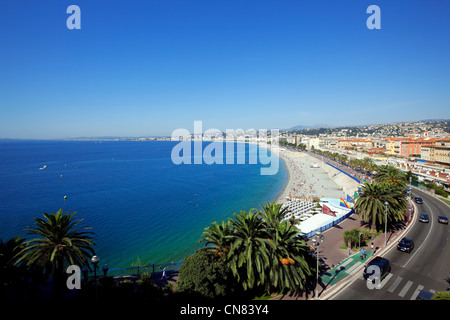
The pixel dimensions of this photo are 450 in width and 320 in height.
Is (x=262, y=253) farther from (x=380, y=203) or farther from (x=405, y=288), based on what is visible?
(x=380, y=203)

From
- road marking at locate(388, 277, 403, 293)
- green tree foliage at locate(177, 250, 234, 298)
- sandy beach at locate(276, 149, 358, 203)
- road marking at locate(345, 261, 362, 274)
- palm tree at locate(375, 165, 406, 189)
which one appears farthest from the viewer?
sandy beach at locate(276, 149, 358, 203)

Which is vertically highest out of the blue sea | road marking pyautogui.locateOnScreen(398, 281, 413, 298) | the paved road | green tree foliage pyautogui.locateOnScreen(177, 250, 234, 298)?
green tree foliage pyautogui.locateOnScreen(177, 250, 234, 298)

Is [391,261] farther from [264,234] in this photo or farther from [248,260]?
[248,260]

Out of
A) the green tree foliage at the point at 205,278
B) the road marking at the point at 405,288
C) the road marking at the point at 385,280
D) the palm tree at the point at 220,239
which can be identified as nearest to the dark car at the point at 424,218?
the road marking at the point at 385,280

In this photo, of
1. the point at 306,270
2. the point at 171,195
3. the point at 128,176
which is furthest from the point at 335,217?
the point at 128,176

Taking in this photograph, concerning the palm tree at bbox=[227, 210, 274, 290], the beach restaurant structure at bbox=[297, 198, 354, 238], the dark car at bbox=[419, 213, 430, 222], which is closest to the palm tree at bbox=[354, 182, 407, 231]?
the beach restaurant structure at bbox=[297, 198, 354, 238]

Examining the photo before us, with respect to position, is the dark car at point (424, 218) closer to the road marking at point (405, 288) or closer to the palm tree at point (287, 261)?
the road marking at point (405, 288)

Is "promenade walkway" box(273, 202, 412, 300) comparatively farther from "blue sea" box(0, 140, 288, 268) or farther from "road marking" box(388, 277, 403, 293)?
"blue sea" box(0, 140, 288, 268)
